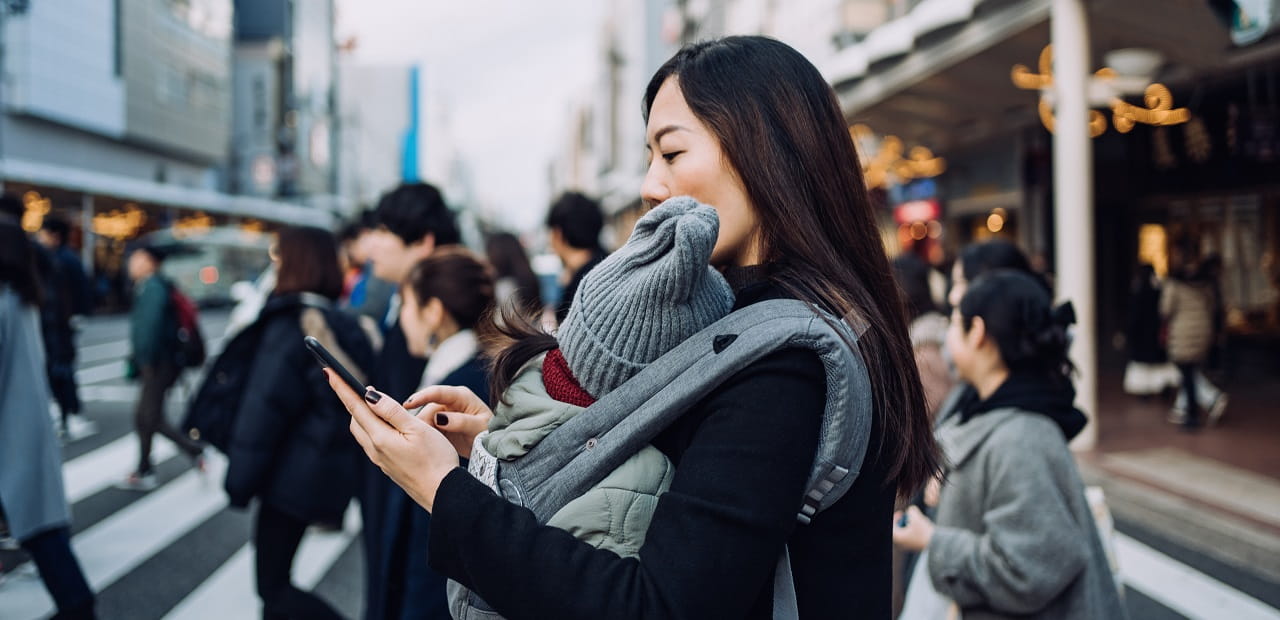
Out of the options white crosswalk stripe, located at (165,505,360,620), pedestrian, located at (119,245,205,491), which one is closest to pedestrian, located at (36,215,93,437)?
Result: pedestrian, located at (119,245,205,491)

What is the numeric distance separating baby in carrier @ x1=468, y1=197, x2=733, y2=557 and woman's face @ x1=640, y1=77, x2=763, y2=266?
0.09 m

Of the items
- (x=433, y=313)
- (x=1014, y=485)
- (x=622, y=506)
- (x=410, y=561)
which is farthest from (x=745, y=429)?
(x=433, y=313)

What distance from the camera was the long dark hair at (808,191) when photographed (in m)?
1.25

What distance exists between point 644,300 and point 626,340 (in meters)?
0.06

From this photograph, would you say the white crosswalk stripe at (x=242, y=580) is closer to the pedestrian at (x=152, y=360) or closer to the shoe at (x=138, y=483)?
the pedestrian at (x=152, y=360)

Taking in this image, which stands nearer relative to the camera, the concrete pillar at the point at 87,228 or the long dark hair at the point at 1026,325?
the long dark hair at the point at 1026,325

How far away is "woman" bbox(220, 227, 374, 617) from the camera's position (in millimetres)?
3414

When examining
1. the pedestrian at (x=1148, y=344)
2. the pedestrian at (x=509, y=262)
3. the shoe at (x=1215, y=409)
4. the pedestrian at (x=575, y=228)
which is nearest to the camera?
the pedestrian at (x=575, y=228)

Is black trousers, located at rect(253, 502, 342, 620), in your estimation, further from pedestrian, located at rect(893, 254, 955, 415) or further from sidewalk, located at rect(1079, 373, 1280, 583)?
sidewalk, located at rect(1079, 373, 1280, 583)

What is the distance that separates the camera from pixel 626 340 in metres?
1.15

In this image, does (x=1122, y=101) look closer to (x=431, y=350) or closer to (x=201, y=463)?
(x=431, y=350)

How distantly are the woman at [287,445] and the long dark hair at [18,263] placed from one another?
0.89m

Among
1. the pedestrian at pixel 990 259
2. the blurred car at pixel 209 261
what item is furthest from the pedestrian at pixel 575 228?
the blurred car at pixel 209 261

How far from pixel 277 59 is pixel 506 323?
225ft
